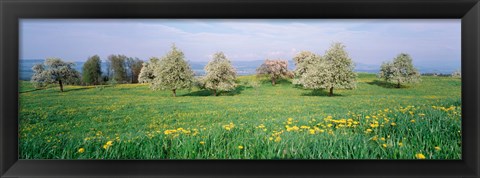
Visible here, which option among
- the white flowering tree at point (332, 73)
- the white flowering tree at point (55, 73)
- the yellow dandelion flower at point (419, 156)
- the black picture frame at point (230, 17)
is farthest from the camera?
the white flowering tree at point (332, 73)

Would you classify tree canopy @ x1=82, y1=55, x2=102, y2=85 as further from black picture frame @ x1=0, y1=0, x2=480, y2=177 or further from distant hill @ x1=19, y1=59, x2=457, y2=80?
black picture frame @ x1=0, y1=0, x2=480, y2=177

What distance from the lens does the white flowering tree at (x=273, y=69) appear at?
109 inches

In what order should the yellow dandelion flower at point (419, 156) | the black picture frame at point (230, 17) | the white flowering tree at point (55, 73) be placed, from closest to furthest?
the black picture frame at point (230, 17), the yellow dandelion flower at point (419, 156), the white flowering tree at point (55, 73)

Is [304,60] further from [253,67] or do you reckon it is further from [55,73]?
[55,73]

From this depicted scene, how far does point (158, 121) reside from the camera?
2752 mm

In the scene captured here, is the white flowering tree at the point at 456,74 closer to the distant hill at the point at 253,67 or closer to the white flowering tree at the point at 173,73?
the distant hill at the point at 253,67

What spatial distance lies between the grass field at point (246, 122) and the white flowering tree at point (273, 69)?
0.29ft

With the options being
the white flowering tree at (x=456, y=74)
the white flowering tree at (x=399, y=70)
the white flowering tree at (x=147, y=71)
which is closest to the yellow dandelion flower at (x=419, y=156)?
the white flowering tree at (x=399, y=70)

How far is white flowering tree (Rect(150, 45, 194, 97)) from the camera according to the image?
276cm

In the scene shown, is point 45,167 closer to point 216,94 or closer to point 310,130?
point 216,94

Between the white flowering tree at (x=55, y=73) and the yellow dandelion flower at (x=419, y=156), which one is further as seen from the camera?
the white flowering tree at (x=55, y=73)

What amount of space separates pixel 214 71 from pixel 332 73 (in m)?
0.89

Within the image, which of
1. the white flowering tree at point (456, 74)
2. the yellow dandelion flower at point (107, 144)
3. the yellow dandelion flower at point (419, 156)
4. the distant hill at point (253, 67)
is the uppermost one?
the distant hill at point (253, 67)
